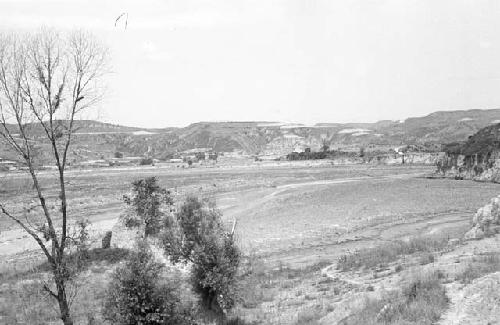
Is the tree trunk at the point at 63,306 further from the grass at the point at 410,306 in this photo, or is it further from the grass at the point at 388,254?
the grass at the point at 388,254

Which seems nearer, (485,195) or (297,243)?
(297,243)

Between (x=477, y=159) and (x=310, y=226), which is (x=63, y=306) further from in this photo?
(x=477, y=159)

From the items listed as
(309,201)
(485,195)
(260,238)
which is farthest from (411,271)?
(485,195)

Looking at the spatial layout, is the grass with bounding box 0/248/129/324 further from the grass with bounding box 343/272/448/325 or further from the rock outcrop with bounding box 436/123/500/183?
the rock outcrop with bounding box 436/123/500/183

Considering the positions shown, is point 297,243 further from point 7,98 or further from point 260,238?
point 7,98

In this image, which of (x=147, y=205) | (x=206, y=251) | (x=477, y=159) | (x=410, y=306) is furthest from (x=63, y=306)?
(x=477, y=159)

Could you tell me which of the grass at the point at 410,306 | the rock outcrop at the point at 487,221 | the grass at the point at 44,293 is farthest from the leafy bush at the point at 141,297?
the rock outcrop at the point at 487,221

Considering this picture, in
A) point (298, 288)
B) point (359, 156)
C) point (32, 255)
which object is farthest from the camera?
point (359, 156)
